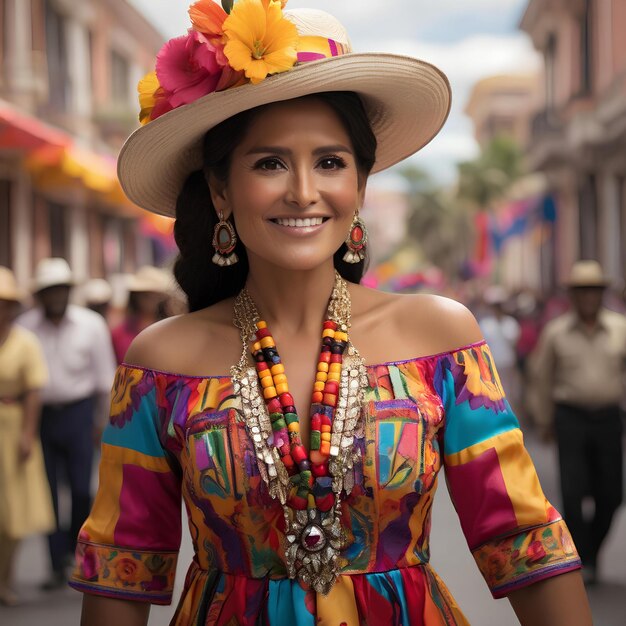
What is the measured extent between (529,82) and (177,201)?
218 feet

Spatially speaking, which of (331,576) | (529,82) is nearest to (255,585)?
(331,576)

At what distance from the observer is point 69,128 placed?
74.7 feet

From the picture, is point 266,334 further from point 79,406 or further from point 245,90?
point 79,406

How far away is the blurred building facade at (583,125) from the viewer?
21703mm

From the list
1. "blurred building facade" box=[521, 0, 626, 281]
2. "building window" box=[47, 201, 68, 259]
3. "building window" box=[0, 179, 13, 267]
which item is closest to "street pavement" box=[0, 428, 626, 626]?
"building window" box=[0, 179, 13, 267]

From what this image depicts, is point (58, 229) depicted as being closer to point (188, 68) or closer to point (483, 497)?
point (188, 68)

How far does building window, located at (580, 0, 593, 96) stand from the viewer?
23.8 meters

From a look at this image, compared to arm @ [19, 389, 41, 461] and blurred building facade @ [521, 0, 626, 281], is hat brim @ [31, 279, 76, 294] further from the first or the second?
blurred building facade @ [521, 0, 626, 281]

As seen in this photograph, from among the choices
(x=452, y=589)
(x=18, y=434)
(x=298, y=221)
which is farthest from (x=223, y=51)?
(x=18, y=434)

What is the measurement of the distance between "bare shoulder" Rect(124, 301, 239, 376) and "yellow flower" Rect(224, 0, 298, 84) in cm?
58

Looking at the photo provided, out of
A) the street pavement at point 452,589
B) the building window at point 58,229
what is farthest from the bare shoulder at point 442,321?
the building window at point 58,229

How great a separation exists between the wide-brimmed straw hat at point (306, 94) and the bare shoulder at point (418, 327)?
0.45 metres

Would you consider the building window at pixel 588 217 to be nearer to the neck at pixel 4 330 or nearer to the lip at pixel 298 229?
the neck at pixel 4 330

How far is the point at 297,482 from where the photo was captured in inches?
92.7
